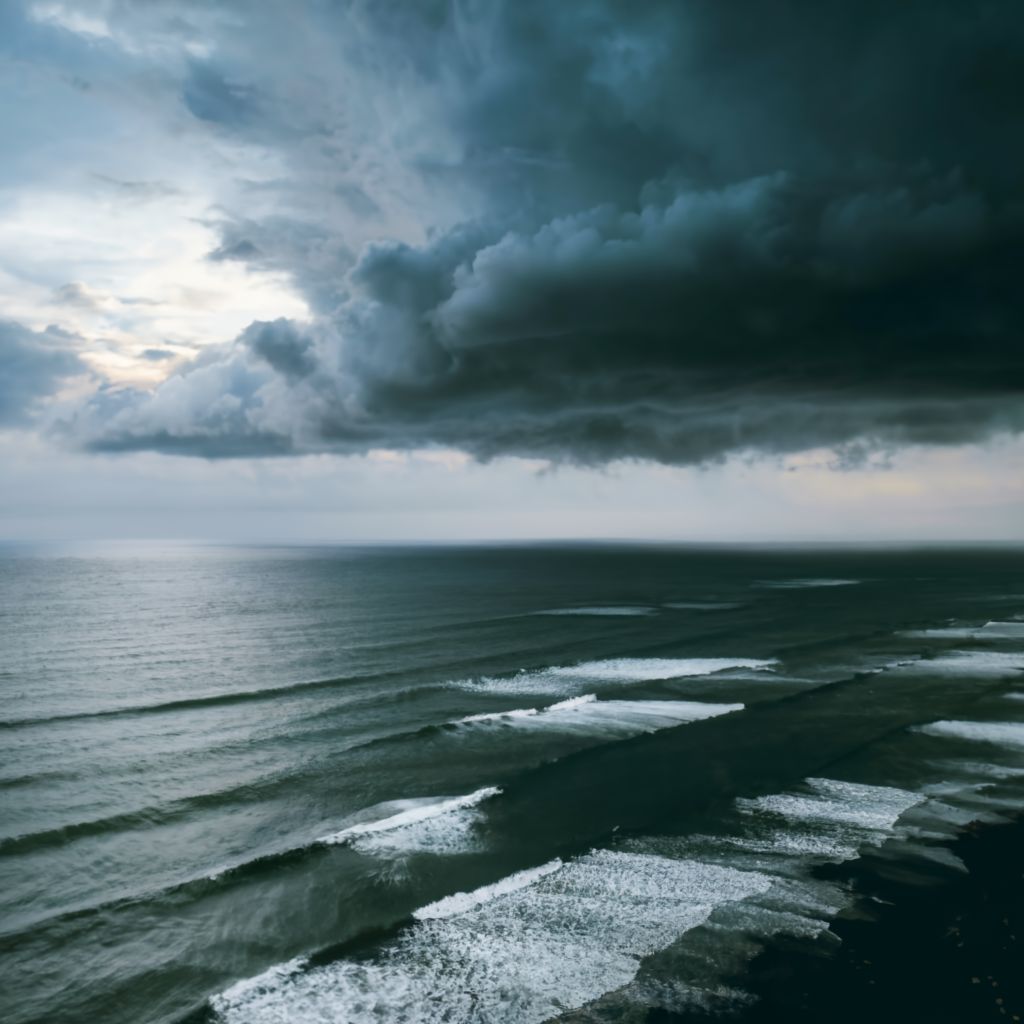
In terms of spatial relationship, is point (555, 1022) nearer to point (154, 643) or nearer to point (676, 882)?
point (676, 882)

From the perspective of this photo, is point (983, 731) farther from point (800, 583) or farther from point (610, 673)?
point (800, 583)

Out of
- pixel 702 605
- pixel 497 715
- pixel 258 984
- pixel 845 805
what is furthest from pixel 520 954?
pixel 702 605

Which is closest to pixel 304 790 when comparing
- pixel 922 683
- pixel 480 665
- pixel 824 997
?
pixel 824 997

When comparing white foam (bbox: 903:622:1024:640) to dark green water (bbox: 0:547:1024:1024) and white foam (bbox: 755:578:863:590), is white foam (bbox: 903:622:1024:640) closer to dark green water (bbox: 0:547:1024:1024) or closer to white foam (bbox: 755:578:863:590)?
dark green water (bbox: 0:547:1024:1024)

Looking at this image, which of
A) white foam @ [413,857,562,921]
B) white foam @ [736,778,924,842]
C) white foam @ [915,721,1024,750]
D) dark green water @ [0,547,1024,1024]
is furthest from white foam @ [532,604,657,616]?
white foam @ [413,857,562,921]

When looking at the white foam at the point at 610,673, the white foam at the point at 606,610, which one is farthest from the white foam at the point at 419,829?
the white foam at the point at 606,610

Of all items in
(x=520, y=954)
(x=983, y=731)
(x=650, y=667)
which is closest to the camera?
(x=520, y=954)
